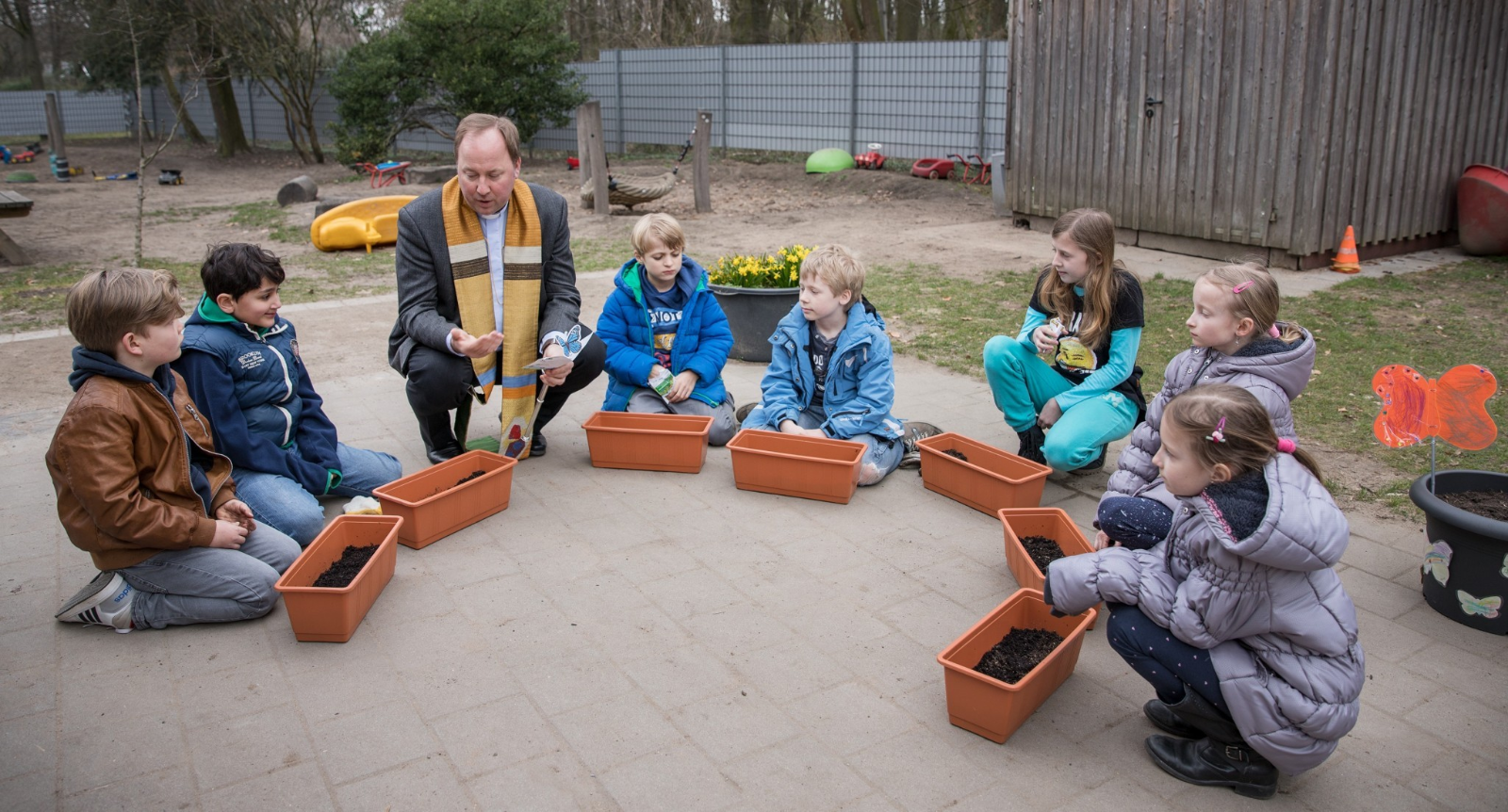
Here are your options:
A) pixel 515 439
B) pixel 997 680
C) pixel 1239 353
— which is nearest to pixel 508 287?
pixel 515 439

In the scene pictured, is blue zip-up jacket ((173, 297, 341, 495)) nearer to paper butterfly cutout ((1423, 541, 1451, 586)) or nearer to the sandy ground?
the sandy ground

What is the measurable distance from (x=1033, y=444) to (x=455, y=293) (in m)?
2.60

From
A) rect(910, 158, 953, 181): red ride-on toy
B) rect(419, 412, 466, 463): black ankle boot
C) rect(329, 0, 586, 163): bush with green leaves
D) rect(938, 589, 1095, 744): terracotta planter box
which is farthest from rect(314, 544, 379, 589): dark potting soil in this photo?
rect(329, 0, 586, 163): bush with green leaves

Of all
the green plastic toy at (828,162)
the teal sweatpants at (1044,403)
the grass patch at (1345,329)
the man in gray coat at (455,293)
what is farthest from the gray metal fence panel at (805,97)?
the teal sweatpants at (1044,403)

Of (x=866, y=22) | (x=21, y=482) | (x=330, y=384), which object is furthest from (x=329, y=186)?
(x=21, y=482)

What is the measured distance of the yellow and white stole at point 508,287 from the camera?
432cm

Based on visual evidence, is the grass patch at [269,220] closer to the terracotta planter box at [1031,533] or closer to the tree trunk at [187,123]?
the terracotta planter box at [1031,533]

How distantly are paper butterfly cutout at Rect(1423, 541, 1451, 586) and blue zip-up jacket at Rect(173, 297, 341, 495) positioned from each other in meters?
3.88

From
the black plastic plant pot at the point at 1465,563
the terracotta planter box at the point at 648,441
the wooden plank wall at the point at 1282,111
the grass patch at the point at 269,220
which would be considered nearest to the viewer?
the black plastic plant pot at the point at 1465,563

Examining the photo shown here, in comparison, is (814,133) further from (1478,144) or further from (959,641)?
(959,641)

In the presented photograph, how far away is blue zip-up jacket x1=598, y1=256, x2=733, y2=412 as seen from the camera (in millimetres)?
4734

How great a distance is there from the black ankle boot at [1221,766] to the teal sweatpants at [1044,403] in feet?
5.88

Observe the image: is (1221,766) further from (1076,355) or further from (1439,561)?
(1076,355)

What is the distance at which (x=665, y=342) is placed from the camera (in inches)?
191
